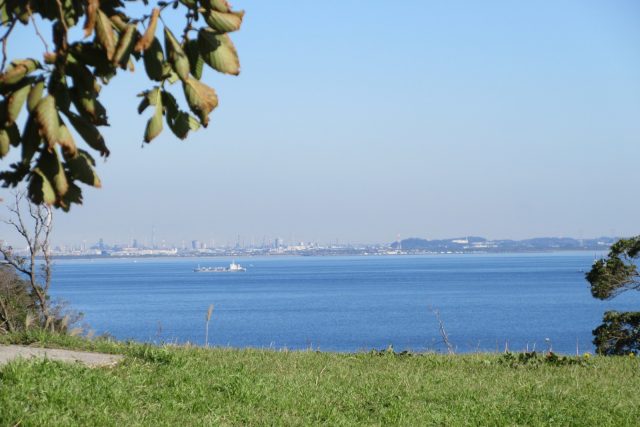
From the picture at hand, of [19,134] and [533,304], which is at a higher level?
[19,134]

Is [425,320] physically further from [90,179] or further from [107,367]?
[90,179]

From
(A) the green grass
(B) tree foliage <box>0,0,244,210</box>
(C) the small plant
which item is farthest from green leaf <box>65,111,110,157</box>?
(C) the small plant

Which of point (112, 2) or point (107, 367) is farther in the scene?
point (107, 367)

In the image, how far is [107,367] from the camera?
8633mm

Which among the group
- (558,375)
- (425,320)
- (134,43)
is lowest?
(425,320)

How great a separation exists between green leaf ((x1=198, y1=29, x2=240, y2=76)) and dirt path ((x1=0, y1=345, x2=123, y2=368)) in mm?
6287

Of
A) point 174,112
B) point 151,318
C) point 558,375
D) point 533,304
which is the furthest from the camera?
point 533,304

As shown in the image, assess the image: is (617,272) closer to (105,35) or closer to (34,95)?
(105,35)

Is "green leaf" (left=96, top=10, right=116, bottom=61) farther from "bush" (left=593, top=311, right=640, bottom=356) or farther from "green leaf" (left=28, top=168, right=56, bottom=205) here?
"bush" (left=593, top=311, right=640, bottom=356)

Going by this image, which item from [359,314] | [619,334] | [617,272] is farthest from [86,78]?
[359,314]

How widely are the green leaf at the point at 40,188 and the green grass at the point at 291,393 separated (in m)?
4.01

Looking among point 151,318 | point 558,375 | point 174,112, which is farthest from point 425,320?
point 174,112

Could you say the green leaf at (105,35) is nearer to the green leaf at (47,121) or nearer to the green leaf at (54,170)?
the green leaf at (47,121)

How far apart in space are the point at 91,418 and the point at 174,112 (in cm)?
421
